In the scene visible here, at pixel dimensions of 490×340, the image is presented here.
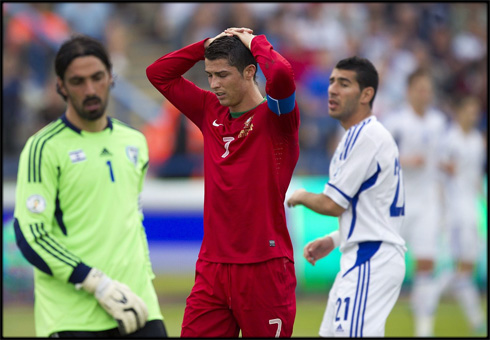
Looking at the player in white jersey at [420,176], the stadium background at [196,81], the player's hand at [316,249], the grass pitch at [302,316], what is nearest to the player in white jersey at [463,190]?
the stadium background at [196,81]

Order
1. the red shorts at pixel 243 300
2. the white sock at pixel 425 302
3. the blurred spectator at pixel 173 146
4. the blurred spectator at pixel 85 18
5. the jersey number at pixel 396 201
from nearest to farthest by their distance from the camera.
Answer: the red shorts at pixel 243 300, the jersey number at pixel 396 201, the white sock at pixel 425 302, the blurred spectator at pixel 173 146, the blurred spectator at pixel 85 18

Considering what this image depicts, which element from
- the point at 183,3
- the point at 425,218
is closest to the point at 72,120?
the point at 425,218

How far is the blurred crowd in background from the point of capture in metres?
13.3

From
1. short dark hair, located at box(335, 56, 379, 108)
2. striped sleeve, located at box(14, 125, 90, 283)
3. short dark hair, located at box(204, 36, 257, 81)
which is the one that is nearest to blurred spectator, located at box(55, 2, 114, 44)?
short dark hair, located at box(335, 56, 379, 108)

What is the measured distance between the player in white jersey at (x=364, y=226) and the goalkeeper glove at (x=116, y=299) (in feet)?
4.46

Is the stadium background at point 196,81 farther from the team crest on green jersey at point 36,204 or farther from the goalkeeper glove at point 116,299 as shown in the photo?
the team crest on green jersey at point 36,204

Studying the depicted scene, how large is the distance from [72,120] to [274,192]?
144cm

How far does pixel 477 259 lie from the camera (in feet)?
41.3

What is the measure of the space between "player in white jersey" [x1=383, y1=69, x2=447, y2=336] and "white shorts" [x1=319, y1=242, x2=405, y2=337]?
4.51 m

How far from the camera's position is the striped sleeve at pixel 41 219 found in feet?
15.5

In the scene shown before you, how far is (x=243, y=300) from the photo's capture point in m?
4.57

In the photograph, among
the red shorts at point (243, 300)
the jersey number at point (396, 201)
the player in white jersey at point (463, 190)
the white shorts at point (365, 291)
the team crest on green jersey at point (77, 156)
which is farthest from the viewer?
the player in white jersey at point (463, 190)

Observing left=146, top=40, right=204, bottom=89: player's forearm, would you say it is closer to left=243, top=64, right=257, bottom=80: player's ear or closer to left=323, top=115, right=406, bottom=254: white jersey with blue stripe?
left=243, top=64, right=257, bottom=80: player's ear

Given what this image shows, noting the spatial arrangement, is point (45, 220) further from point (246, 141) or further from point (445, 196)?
point (445, 196)
